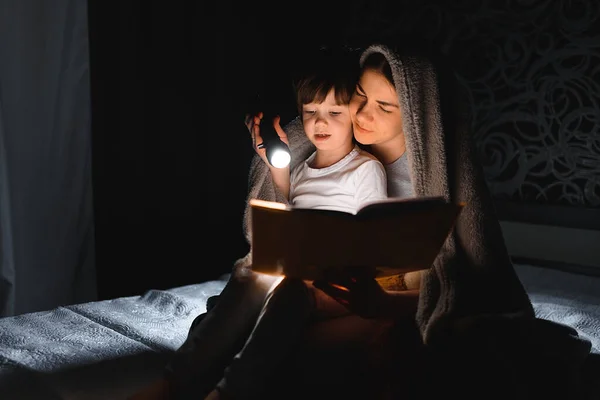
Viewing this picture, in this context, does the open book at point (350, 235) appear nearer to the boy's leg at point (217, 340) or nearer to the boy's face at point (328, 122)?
the boy's leg at point (217, 340)

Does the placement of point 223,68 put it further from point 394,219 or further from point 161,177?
point 394,219

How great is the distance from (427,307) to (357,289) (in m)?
0.15

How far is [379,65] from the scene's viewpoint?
1198 millimetres

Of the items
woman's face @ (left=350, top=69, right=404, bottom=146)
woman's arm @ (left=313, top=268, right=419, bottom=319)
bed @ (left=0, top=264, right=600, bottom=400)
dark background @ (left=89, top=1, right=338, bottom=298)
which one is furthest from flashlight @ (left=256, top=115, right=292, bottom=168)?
dark background @ (left=89, top=1, right=338, bottom=298)

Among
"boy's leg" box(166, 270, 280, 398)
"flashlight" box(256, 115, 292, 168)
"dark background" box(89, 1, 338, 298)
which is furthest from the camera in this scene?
"dark background" box(89, 1, 338, 298)

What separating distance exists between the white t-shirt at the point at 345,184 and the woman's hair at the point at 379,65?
162mm

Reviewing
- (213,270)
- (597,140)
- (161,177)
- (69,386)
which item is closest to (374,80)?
(69,386)

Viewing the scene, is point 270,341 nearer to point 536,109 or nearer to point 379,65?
point 379,65

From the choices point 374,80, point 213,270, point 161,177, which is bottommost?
point 213,270

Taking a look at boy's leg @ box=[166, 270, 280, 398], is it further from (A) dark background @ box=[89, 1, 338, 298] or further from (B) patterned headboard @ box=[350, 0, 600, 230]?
(B) patterned headboard @ box=[350, 0, 600, 230]

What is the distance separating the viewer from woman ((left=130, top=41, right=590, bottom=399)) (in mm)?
1039

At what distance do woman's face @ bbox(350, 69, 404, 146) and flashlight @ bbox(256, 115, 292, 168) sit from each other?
15 cm

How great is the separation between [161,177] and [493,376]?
189 centimetres

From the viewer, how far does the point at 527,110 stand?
2.51 meters
